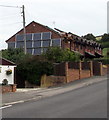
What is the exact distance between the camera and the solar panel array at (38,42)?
5162cm

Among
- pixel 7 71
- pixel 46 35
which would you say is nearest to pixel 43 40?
pixel 46 35

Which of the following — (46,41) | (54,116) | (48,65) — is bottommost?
(54,116)

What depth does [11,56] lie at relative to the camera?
37.5 metres

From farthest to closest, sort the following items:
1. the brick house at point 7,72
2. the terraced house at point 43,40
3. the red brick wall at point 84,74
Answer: the terraced house at point 43,40
the red brick wall at point 84,74
the brick house at point 7,72

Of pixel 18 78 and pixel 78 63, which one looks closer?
pixel 18 78

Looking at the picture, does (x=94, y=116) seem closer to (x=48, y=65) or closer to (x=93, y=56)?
(x=48, y=65)

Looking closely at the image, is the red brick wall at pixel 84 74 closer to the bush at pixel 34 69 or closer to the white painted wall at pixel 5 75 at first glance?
the bush at pixel 34 69

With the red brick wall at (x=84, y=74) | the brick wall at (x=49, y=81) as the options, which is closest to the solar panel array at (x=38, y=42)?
the red brick wall at (x=84, y=74)

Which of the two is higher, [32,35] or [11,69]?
[32,35]

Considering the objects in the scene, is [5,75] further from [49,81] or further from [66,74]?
[66,74]

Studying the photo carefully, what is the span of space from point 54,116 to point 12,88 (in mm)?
11931

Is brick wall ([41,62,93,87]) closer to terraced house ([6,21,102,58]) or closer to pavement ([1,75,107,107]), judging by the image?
pavement ([1,75,107,107])

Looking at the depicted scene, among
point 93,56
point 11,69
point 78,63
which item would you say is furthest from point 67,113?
point 93,56

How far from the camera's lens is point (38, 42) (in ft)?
175
